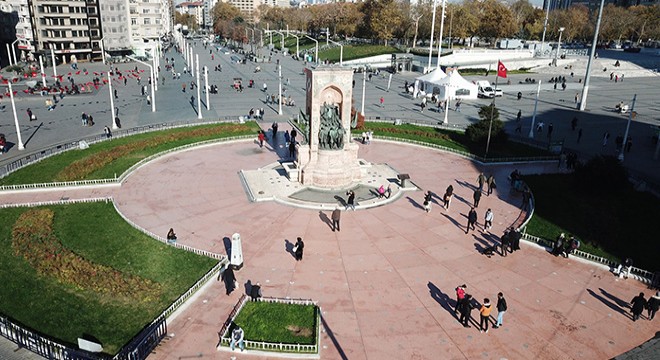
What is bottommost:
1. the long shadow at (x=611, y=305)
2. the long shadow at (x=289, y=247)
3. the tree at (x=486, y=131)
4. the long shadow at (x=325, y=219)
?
the long shadow at (x=611, y=305)

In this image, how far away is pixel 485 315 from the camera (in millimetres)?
15469

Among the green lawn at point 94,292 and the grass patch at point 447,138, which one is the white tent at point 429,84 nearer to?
the grass patch at point 447,138

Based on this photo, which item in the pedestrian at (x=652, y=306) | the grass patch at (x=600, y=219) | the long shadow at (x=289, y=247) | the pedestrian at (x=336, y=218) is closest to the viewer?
the pedestrian at (x=652, y=306)

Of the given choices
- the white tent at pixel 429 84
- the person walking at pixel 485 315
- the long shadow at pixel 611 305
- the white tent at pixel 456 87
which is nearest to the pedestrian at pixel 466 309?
the person walking at pixel 485 315

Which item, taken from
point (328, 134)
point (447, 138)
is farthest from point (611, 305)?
point (447, 138)

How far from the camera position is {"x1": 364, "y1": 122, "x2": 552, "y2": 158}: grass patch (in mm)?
36219

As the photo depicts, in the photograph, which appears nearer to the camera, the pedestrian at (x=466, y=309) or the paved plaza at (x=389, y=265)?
the paved plaza at (x=389, y=265)

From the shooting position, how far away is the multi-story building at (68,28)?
294 feet

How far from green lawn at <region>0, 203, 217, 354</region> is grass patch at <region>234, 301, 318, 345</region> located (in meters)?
2.94

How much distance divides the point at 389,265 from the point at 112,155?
70.7 feet

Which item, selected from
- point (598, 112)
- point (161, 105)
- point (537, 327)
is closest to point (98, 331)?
point (537, 327)

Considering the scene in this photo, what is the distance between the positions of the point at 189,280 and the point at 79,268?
13.6 feet

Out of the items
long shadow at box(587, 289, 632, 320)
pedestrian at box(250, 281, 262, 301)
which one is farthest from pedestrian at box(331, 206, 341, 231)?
long shadow at box(587, 289, 632, 320)

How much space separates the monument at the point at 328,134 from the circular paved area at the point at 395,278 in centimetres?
359
